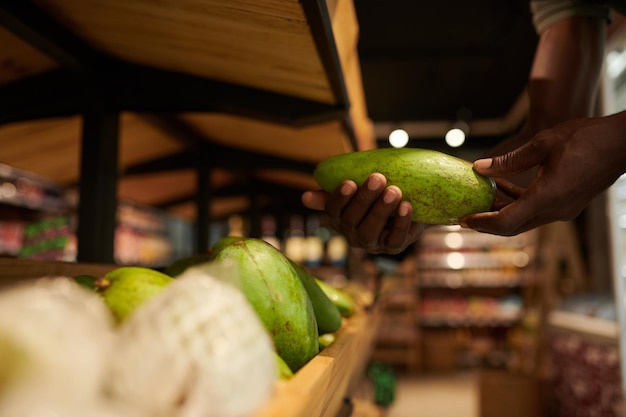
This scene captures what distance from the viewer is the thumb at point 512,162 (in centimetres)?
99

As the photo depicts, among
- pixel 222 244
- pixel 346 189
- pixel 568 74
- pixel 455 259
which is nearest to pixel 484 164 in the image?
pixel 346 189

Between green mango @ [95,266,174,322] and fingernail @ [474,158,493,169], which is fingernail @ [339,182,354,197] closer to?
fingernail @ [474,158,493,169]

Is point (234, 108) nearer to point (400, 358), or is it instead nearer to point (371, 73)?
point (371, 73)

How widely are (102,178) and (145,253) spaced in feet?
12.9

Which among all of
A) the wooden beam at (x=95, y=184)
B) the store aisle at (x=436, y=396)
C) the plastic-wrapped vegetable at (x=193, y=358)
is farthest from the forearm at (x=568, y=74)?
the store aisle at (x=436, y=396)

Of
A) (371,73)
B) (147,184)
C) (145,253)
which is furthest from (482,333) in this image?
(147,184)

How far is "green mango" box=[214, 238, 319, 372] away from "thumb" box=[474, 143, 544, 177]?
485mm

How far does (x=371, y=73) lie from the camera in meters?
6.50

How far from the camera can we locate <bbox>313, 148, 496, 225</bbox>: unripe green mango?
1.02 meters

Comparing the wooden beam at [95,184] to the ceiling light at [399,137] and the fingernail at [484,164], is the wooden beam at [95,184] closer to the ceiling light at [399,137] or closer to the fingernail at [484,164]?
the fingernail at [484,164]

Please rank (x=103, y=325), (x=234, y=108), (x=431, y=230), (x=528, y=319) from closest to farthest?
(x=103, y=325)
(x=234, y=108)
(x=528, y=319)
(x=431, y=230)

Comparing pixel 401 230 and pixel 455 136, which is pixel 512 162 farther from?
pixel 455 136

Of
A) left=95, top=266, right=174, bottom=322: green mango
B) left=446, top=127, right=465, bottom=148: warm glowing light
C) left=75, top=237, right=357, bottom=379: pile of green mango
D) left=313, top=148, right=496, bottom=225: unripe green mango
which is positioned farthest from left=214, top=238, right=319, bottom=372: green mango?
left=446, top=127, right=465, bottom=148: warm glowing light

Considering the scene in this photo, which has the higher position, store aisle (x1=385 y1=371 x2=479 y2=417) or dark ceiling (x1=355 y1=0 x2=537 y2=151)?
dark ceiling (x1=355 y1=0 x2=537 y2=151)
